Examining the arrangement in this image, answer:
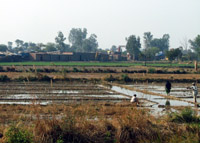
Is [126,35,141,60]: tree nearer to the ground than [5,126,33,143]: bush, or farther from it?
farther from it

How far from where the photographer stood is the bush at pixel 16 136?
27.0ft

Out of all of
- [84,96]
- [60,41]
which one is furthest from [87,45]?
[84,96]

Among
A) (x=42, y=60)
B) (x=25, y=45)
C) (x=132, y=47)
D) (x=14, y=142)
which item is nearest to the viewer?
(x=14, y=142)

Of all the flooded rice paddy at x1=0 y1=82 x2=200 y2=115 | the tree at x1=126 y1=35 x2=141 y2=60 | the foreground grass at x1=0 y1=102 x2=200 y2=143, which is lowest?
the flooded rice paddy at x1=0 y1=82 x2=200 y2=115

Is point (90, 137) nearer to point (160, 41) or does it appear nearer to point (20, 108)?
point (20, 108)

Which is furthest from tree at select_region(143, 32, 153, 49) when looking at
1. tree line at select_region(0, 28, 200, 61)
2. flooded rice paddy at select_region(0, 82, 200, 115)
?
flooded rice paddy at select_region(0, 82, 200, 115)

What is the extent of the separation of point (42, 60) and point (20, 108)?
5976cm

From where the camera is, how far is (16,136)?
8.26 meters

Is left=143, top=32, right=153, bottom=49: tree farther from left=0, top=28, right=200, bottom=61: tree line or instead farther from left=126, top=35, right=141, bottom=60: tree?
left=126, top=35, right=141, bottom=60: tree

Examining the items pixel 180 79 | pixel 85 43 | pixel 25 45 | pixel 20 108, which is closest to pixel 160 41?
pixel 85 43

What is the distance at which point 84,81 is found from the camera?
3072 cm

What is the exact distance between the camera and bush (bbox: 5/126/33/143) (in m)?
8.24

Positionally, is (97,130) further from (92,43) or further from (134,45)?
(92,43)

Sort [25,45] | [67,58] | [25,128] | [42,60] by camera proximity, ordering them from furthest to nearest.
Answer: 1. [25,45]
2. [67,58]
3. [42,60]
4. [25,128]
